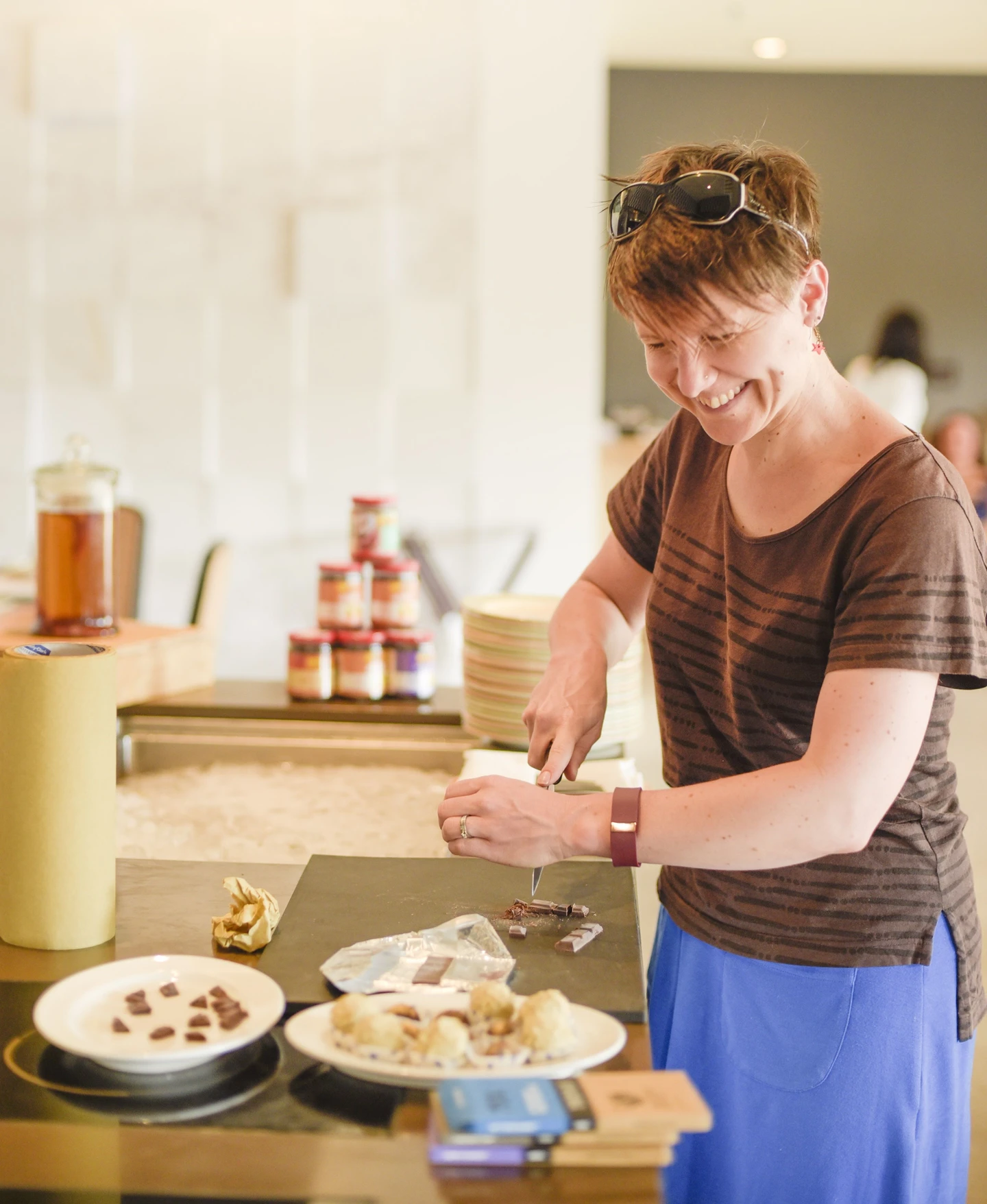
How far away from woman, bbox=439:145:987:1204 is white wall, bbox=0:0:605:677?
3.73m

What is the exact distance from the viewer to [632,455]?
6379 mm

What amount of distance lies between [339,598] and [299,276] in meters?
3.05

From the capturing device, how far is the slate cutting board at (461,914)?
43.4 inches

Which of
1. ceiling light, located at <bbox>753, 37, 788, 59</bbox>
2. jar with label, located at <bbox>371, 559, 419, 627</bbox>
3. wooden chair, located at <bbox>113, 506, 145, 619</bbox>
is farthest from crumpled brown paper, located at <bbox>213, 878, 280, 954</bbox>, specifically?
ceiling light, located at <bbox>753, 37, 788, 59</bbox>

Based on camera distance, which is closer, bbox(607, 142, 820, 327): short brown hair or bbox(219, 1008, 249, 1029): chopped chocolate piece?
bbox(219, 1008, 249, 1029): chopped chocolate piece

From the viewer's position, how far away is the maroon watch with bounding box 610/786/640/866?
110 cm

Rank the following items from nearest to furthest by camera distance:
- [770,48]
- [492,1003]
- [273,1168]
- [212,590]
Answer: [273,1168] < [492,1003] < [212,590] < [770,48]

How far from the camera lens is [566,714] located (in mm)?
1407

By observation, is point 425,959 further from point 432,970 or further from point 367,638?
point 367,638

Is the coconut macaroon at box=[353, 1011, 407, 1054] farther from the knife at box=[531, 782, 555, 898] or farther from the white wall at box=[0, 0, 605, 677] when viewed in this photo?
the white wall at box=[0, 0, 605, 677]

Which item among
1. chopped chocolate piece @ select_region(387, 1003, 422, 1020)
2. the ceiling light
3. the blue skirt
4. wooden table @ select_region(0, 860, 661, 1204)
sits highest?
the ceiling light

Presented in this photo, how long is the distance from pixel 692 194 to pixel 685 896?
70 cm

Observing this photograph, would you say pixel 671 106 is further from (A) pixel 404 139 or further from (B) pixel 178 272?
(B) pixel 178 272

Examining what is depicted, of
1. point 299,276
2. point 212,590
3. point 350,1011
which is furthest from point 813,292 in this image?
point 299,276
